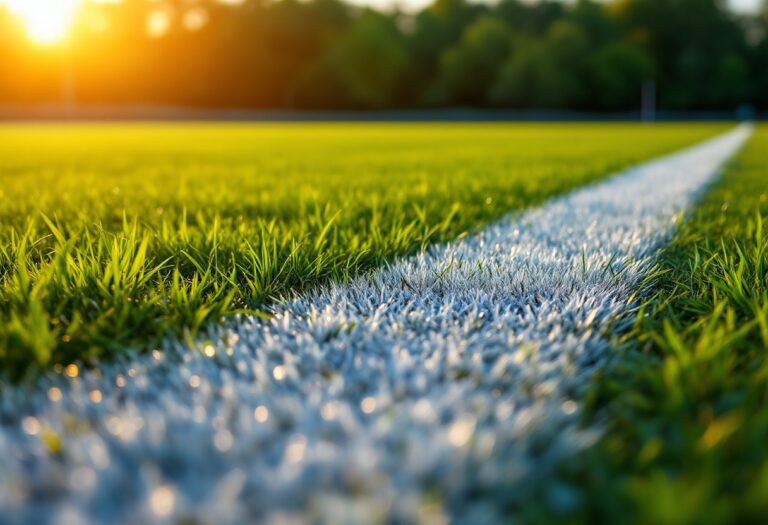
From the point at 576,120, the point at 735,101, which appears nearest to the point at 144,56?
the point at 576,120

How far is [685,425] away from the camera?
3.08 ft

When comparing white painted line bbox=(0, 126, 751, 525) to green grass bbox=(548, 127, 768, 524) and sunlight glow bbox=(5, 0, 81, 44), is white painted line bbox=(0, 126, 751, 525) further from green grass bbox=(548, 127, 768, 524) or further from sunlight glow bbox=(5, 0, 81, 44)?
sunlight glow bbox=(5, 0, 81, 44)

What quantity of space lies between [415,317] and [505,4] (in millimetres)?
75811

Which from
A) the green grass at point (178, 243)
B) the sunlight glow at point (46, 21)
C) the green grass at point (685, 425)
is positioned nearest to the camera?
the green grass at point (685, 425)

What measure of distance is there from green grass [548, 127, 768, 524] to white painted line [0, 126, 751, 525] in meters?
0.05

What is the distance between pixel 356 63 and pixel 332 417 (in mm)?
59435

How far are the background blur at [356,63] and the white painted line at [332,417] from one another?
58.2 metres

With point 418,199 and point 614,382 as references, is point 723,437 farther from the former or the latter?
point 418,199

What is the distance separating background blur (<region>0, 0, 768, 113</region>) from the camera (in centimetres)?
5756

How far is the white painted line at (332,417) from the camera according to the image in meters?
0.78

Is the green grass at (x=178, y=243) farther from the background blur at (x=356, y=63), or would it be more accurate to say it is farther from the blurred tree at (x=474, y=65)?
the blurred tree at (x=474, y=65)

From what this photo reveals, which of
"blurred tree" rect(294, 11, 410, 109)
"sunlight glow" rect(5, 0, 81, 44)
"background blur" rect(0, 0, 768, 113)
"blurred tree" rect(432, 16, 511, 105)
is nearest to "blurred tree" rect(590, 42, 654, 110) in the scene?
"background blur" rect(0, 0, 768, 113)

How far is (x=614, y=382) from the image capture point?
3.59 feet

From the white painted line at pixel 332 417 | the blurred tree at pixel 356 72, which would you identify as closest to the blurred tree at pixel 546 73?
the blurred tree at pixel 356 72
